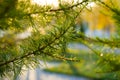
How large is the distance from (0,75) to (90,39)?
1120 millimetres

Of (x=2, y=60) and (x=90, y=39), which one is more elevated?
(x=2, y=60)

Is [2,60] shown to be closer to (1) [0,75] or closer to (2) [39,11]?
(1) [0,75]

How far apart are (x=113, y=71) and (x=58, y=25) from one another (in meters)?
1.07

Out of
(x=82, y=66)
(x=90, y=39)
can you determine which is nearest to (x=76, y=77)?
(x=82, y=66)

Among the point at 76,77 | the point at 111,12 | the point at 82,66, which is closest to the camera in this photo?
the point at 111,12

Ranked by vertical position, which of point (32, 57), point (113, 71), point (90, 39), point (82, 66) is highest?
point (32, 57)

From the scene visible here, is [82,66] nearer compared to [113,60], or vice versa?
[113,60]

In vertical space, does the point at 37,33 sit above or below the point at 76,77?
above

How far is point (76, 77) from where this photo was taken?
332 inches

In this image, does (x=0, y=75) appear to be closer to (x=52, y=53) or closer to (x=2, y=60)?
(x=2, y=60)

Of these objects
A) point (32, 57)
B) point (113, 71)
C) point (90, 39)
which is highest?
point (32, 57)

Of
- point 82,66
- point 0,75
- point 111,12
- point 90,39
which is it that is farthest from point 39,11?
point 82,66

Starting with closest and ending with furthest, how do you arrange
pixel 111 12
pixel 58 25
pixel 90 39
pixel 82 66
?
pixel 58 25, pixel 111 12, pixel 90 39, pixel 82 66

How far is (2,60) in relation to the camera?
179cm
